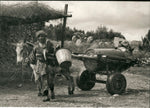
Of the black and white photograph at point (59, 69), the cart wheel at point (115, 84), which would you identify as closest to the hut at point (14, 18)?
the black and white photograph at point (59, 69)

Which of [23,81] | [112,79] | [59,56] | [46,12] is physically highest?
[46,12]

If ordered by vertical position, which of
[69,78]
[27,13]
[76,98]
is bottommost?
[76,98]

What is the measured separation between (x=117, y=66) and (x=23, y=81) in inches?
178

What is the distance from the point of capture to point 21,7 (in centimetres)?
1102

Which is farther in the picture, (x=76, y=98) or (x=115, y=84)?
(x=115, y=84)

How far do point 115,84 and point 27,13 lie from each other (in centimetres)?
476

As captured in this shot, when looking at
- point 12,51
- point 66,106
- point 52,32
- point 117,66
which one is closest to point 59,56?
point 66,106

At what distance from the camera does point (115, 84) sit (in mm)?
8391

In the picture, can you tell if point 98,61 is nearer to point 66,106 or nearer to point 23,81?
point 66,106

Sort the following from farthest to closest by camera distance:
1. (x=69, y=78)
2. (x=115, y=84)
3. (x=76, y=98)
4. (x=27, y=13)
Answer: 1. (x=27, y=13)
2. (x=69, y=78)
3. (x=115, y=84)
4. (x=76, y=98)

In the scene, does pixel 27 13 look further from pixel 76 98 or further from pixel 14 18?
pixel 76 98

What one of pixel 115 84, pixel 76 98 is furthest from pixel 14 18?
pixel 115 84

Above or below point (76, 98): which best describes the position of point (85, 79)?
above

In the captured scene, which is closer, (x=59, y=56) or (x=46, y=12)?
(x=59, y=56)
